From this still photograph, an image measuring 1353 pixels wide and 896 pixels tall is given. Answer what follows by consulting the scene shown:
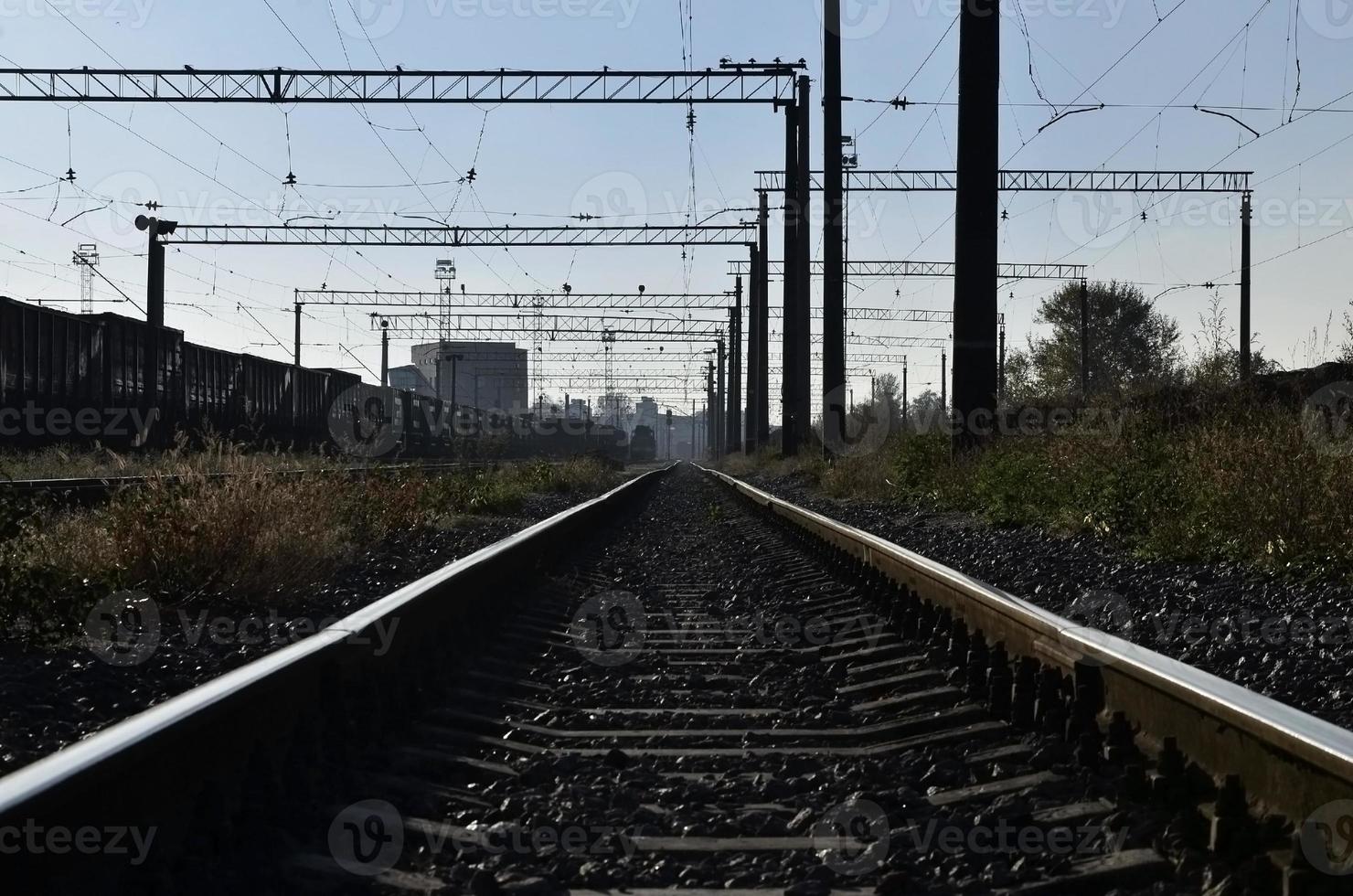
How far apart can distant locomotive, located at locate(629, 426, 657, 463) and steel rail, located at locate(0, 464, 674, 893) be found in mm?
103709

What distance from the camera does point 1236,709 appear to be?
332 cm

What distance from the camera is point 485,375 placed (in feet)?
450

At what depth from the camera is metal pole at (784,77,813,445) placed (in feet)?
114

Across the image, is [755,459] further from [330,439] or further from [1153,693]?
[1153,693]

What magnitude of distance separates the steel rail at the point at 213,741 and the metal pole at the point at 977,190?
12593 mm

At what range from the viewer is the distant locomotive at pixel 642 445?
11161 cm

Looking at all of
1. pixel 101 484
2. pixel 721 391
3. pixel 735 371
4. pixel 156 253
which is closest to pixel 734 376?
pixel 735 371

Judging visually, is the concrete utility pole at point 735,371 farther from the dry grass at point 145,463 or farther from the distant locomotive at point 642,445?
the dry grass at point 145,463

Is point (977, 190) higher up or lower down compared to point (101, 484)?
higher up

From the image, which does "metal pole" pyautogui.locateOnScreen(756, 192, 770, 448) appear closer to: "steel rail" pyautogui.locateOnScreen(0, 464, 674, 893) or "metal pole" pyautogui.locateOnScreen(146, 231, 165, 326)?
"metal pole" pyautogui.locateOnScreen(146, 231, 165, 326)

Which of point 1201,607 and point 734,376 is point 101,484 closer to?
A: point 1201,607

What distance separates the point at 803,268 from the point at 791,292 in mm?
3942

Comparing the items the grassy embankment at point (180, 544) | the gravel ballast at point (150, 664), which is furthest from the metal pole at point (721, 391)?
the gravel ballast at point (150, 664)

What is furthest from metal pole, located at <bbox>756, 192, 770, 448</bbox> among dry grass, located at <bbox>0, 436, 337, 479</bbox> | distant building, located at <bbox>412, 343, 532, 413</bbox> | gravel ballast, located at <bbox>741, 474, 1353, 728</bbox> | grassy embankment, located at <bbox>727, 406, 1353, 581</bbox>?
distant building, located at <bbox>412, 343, 532, 413</bbox>
